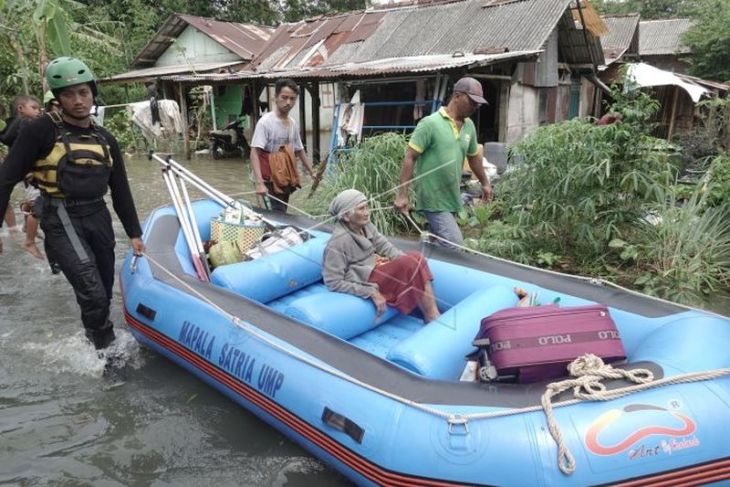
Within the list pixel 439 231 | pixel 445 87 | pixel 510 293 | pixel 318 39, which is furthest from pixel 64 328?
pixel 318 39

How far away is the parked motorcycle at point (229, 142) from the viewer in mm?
15109

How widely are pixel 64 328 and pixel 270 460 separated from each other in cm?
241

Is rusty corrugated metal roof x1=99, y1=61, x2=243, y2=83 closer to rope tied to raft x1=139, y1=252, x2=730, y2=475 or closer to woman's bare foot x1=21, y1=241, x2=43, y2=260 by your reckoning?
woman's bare foot x1=21, y1=241, x2=43, y2=260

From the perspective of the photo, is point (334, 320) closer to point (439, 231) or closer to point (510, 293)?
point (510, 293)

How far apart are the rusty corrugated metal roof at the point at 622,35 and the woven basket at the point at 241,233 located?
14161 millimetres

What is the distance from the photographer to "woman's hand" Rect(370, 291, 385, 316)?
134 inches

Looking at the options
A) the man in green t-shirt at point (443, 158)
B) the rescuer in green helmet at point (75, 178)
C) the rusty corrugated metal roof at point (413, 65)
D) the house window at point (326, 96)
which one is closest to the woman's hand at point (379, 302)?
the man in green t-shirt at point (443, 158)

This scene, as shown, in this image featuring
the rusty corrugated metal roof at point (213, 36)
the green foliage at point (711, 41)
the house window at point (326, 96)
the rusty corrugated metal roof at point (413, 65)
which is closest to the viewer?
the rusty corrugated metal roof at point (413, 65)

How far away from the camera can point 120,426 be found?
123 inches

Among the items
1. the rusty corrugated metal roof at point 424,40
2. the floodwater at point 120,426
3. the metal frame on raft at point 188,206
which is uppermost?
the rusty corrugated metal roof at point 424,40

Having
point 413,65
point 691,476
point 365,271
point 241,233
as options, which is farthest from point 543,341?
point 413,65

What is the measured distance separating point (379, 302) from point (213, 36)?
15878mm

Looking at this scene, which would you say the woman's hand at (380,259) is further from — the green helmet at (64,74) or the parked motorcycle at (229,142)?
the parked motorcycle at (229,142)

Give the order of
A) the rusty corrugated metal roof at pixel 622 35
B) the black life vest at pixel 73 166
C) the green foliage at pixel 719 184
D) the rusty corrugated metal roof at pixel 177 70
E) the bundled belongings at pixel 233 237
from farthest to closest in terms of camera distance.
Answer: the rusty corrugated metal roof at pixel 177 70 → the rusty corrugated metal roof at pixel 622 35 → the green foliage at pixel 719 184 → the bundled belongings at pixel 233 237 → the black life vest at pixel 73 166
